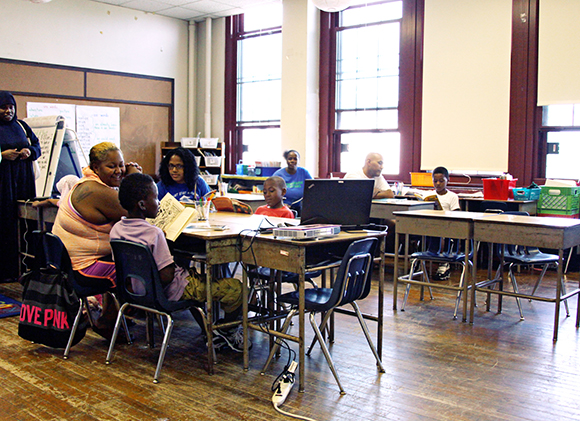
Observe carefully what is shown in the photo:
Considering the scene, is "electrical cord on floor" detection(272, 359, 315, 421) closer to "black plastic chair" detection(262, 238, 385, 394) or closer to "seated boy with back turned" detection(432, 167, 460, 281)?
"black plastic chair" detection(262, 238, 385, 394)

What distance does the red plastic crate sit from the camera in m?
6.21

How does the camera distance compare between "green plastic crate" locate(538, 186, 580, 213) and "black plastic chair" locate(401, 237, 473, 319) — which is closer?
"black plastic chair" locate(401, 237, 473, 319)

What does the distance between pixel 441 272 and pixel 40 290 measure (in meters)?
3.81

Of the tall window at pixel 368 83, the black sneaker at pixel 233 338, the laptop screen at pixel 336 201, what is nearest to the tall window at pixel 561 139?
the tall window at pixel 368 83

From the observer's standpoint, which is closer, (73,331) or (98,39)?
(73,331)

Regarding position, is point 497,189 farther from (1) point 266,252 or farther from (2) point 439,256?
(1) point 266,252

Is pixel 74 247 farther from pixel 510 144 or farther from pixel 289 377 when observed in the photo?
pixel 510 144

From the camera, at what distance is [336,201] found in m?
3.12

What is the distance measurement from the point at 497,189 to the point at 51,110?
6.42 meters

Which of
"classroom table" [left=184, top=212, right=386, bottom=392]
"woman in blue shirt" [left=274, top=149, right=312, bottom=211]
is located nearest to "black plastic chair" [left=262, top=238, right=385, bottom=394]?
"classroom table" [left=184, top=212, right=386, bottom=392]

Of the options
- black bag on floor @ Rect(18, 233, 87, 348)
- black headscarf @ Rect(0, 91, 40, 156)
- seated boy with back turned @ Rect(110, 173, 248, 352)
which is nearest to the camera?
seated boy with back turned @ Rect(110, 173, 248, 352)

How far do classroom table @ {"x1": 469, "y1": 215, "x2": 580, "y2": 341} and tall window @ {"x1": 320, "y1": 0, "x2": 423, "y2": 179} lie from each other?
383cm

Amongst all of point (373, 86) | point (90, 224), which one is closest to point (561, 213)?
point (373, 86)

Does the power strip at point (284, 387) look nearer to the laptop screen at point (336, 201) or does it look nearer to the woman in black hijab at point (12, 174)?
the laptop screen at point (336, 201)
